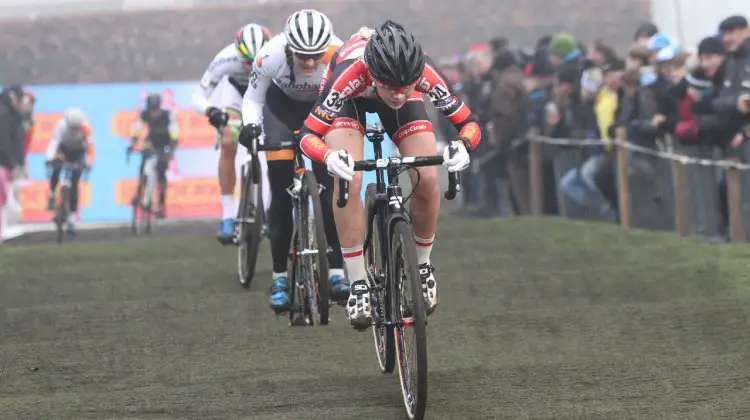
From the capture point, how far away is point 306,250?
8617 millimetres

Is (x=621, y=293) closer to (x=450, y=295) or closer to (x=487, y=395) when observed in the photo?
(x=450, y=295)

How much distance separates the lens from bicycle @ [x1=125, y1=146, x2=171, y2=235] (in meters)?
20.8

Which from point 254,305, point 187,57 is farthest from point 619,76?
point 187,57

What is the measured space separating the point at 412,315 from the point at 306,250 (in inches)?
96.0

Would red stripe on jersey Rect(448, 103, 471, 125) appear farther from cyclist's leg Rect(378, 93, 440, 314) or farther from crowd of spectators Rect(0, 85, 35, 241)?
crowd of spectators Rect(0, 85, 35, 241)

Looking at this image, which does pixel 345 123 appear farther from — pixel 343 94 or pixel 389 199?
pixel 389 199

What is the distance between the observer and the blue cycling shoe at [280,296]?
9070 mm

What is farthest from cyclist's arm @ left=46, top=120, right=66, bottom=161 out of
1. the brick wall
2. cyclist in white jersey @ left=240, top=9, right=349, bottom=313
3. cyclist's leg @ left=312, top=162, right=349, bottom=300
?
cyclist's leg @ left=312, top=162, right=349, bottom=300

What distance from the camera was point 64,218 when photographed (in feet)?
66.0

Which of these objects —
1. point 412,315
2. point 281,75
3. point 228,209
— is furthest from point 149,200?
point 412,315

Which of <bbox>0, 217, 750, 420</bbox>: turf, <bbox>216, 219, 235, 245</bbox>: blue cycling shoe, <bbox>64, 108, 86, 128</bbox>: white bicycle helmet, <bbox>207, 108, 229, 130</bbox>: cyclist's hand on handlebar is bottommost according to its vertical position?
<bbox>0, 217, 750, 420</bbox>: turf

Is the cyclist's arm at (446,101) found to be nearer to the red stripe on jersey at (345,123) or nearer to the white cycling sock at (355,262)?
the red stripe on jersey at (345,123)

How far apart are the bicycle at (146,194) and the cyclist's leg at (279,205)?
11.7 meters

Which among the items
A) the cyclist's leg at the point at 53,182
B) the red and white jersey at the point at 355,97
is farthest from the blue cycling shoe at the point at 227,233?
the cyclist's leg at the point at 53,182
